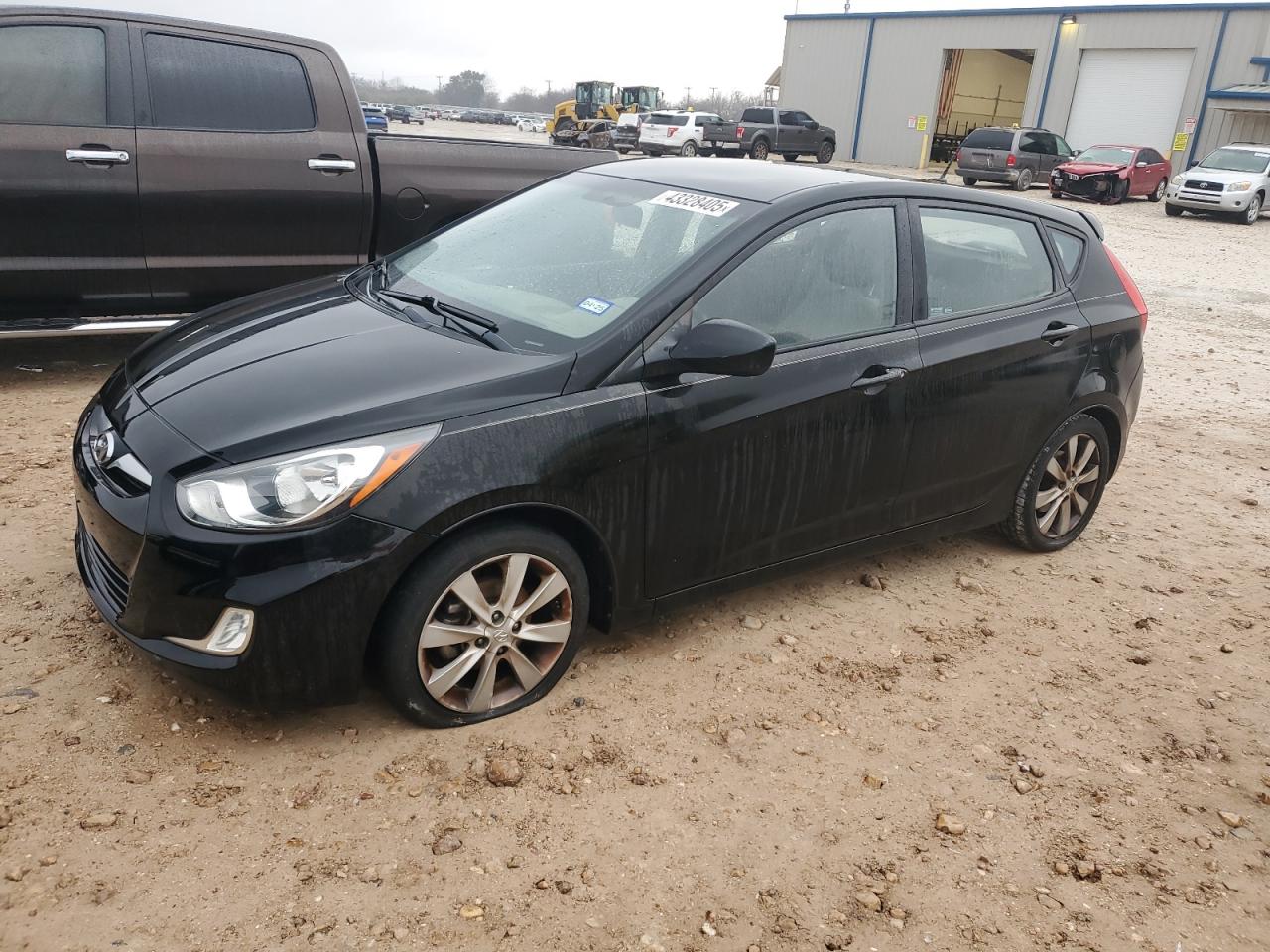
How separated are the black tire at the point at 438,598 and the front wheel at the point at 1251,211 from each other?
24412 millimetres

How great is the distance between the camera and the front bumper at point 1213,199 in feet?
72.7

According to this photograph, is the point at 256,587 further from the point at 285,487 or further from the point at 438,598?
the point at 438,598

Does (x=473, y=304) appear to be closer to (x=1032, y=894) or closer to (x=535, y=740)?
(x=535, y=740)

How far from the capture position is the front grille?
285 cm

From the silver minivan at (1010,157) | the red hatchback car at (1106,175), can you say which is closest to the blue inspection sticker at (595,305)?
the red hatchback car at (1106,175)

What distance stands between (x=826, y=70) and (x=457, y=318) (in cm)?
4254

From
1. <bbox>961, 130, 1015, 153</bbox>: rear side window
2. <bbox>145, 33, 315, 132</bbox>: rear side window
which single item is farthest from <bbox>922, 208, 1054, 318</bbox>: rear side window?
<bbox>961, 130, 1015, 153</bbox>: rear side window

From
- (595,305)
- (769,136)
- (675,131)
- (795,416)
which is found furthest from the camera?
(675,131)

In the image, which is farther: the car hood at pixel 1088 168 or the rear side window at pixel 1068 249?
the car hood at pixel 1088 168

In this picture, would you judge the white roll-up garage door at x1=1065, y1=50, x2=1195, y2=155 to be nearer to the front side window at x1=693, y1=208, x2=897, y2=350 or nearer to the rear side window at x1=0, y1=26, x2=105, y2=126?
the front side window at x1=693, y1=208, x2=897, y2=350

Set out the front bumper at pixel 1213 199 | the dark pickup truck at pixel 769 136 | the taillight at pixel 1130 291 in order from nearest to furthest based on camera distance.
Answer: the taillight at pixel 1130 291 → the front bumper at pixel 1213 199 → the dark pickup truck at pixel 769 136

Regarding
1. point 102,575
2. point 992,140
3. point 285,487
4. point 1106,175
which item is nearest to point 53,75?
point 102,575

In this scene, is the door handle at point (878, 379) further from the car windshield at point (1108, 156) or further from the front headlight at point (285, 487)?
the car windshield at point (1108, 156)

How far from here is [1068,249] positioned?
4.51 metres
